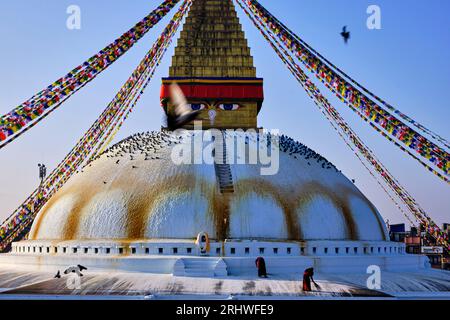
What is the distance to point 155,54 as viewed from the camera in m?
19.3

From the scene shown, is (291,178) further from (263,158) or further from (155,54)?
(155,54)

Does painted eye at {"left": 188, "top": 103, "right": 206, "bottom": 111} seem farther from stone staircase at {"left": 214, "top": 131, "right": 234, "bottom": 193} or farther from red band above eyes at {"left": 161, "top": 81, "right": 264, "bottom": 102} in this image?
stone staircase at {"left": 214, "top": 131, "right": 234, "bottom": 193}

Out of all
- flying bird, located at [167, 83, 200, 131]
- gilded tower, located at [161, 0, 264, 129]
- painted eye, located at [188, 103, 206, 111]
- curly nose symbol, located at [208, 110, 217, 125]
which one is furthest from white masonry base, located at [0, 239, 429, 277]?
painted eye, located at [188, 103, 206, 111]

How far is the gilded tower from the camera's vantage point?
19.5m

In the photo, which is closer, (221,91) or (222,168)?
(222,168)

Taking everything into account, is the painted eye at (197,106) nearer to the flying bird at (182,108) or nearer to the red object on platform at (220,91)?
the flying bird at (182,108)

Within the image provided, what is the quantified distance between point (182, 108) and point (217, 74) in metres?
1.93

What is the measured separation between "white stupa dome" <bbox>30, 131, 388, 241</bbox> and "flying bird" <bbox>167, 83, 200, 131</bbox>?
2.69 meters

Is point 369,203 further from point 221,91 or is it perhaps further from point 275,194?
point 221,91

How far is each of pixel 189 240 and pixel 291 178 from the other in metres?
3.90

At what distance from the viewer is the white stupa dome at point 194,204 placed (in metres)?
14.0

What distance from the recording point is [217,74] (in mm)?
19594

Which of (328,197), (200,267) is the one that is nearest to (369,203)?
(328,197)
